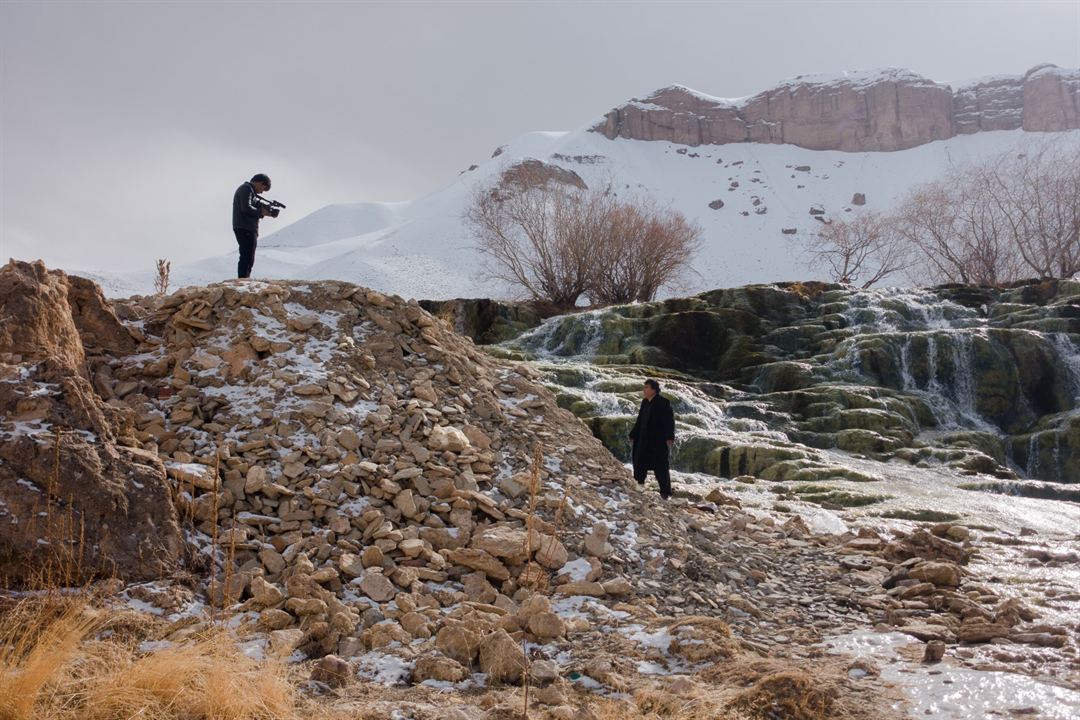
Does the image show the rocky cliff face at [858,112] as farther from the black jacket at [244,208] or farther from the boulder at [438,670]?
the boulder at [438,670]

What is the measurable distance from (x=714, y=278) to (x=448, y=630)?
5125 cm

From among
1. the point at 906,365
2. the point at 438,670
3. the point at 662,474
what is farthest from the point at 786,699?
the point at 906,365

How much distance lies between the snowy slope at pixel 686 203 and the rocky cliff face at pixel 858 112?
1.27m

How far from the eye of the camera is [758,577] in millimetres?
5371

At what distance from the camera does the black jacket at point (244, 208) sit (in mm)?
7645

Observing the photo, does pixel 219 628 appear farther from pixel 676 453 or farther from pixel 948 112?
pixel 948 112

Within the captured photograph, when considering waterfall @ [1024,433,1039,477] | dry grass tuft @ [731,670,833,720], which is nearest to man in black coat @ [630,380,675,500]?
dry grass tuft @ [731,670,833,720]

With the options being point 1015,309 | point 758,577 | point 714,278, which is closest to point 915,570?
point 758,577

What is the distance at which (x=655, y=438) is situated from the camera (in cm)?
704

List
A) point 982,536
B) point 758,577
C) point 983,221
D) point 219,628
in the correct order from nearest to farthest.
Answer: point 219,628 < point 758,577 < point 982,536 < point 983,221

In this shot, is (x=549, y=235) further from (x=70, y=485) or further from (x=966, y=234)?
(x=70, y=485)

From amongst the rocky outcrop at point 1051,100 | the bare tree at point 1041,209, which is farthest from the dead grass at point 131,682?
the rocky outcrop at point 1051,100

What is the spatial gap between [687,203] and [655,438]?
6292 centimetres

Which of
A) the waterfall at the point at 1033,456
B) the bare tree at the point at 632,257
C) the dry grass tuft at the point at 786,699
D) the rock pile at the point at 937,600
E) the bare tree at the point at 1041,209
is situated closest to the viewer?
the dry grass tuft at the point at 786,699
